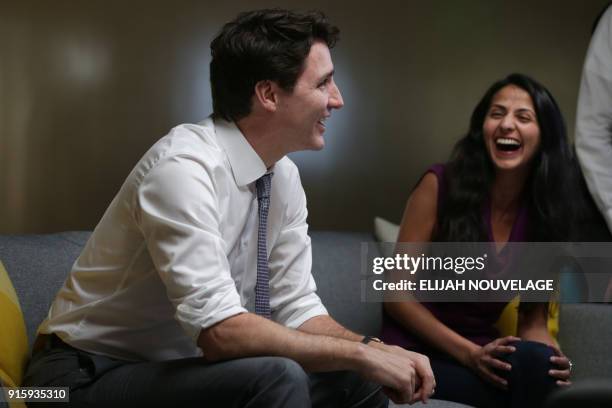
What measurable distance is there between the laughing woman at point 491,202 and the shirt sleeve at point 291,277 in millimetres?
511

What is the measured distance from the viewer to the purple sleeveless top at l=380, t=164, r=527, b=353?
2203 millimetres

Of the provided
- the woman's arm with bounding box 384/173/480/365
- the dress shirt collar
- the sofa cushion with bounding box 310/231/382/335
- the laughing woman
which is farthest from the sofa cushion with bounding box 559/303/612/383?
the dress shirt collar

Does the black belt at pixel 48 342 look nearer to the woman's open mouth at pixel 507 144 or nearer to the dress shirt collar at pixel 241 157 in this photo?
the dress shirt collar at pixel 241 157

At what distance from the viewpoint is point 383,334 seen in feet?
7.43

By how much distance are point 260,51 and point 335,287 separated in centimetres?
97

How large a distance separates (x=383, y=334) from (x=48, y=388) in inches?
41.1

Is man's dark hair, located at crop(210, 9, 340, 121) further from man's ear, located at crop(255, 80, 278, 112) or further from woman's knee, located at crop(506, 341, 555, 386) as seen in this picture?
woman's knee, located at crop(506, 341, 555, 386)

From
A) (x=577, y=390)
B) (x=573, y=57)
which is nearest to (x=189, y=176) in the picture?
(x=577, y=390)

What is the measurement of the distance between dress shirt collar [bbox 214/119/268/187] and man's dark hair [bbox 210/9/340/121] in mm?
57

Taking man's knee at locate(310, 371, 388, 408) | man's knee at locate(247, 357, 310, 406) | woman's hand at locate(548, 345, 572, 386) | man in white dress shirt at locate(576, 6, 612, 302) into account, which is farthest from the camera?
man in white dress shirt at locate(576, 6, 612, 302)

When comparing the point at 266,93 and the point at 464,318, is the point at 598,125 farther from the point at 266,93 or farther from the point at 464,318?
the point at 266,93

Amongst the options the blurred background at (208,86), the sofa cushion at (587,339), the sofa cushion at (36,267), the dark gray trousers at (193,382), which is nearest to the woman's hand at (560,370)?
the sofa cushion at (587,339)

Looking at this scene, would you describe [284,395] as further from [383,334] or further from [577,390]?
[383,334]

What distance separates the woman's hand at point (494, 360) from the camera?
1.97m
